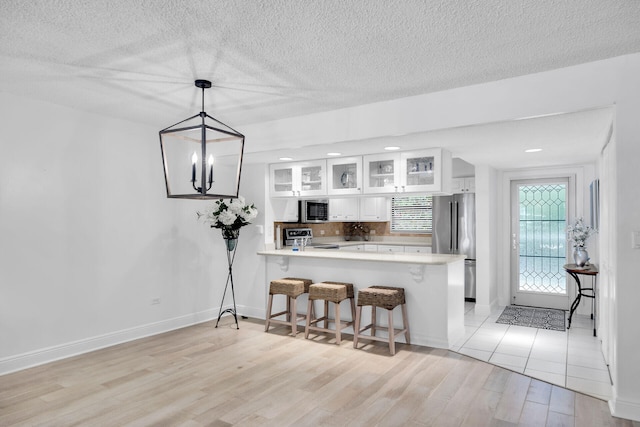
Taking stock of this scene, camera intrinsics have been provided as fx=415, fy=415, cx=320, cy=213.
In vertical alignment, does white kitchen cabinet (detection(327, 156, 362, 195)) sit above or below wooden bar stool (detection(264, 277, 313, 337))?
above

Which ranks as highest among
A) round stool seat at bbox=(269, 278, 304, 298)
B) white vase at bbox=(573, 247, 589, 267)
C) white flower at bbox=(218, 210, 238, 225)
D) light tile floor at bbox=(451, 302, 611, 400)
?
→ white flower at bbox=(218, 210, 238, 225)

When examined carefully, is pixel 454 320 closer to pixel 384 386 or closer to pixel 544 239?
pixel 384 386

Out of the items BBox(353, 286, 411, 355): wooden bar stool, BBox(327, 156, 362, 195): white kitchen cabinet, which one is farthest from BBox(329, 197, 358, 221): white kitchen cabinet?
BBox(353, 286, 411, 355): wooden bar stool

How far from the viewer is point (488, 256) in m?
5.86

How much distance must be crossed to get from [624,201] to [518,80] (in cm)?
113

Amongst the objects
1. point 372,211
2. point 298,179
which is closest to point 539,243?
point 372,211

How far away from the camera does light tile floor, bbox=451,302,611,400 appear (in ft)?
11.1

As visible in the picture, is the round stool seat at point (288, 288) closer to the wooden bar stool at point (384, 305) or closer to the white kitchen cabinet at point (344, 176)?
the wooden bar stool at point (384, 305)

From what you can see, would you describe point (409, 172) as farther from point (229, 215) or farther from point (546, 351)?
point (546, 351)

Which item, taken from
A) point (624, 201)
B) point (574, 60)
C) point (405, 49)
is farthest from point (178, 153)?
point (624, 201)

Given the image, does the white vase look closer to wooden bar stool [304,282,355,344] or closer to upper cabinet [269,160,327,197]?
wooden bar stool [304,282,355,344]

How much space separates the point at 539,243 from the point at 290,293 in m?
3.97

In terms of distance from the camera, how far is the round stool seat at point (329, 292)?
4.41m

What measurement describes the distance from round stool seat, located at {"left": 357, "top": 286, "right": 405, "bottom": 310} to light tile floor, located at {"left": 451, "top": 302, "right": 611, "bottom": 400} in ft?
2.47
